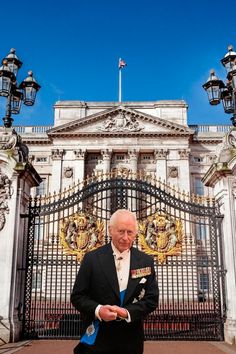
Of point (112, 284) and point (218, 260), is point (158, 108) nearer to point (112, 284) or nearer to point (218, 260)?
point (218, 260)

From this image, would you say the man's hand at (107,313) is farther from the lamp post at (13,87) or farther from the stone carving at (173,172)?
the stone carving at (173,172)

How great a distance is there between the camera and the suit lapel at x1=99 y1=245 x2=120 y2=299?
3006 millimetres

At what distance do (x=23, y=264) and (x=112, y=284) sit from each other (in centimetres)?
751

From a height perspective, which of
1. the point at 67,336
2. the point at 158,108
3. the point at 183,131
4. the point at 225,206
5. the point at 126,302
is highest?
the point at 158,108

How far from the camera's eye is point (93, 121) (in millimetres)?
38844

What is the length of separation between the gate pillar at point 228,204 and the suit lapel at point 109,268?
6992 mm

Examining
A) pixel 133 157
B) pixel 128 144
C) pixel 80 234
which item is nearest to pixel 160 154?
pixel 133 157

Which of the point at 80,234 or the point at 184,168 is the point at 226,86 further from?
the point at 184,168

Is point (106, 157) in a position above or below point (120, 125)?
below

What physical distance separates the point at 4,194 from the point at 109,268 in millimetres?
7377

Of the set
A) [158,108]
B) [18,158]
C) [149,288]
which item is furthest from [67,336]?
[158,108]

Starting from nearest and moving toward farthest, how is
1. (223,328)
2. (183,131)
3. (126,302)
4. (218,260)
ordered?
1. (126,302)
2. (223,328)
3. (218,260)
4. (183,131)

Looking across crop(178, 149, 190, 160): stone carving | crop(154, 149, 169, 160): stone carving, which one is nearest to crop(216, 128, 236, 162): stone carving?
crop(154, 149, 169, 160): stone carving

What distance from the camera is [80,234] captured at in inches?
410
